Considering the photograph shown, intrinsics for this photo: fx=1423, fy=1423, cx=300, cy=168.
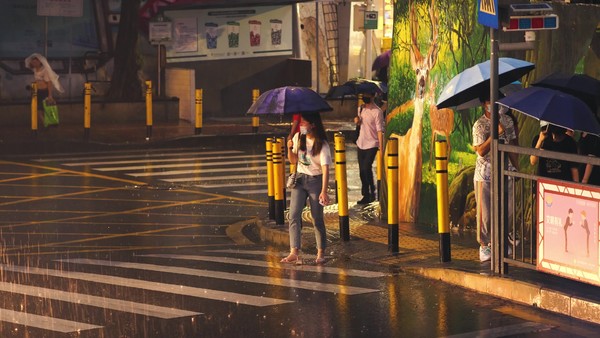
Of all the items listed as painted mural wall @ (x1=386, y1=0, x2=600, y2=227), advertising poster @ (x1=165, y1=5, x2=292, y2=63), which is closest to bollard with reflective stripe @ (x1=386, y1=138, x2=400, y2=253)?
painted mural wall @ (x1=386, y1=0, x2=600, y2=227)

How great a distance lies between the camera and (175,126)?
3384 cm

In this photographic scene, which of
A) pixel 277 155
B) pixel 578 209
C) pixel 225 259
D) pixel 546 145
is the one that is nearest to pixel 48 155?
pixel 277 155

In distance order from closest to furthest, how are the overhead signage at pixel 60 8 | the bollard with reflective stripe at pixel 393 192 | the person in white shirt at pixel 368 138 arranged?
the bollard with reflective stripe at pixel 393 192
the person in white shirt at pixel 368 138
the overhead signage at pixel 60 8

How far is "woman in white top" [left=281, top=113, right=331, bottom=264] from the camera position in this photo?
50.6 feet

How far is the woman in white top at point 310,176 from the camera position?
15.4 m

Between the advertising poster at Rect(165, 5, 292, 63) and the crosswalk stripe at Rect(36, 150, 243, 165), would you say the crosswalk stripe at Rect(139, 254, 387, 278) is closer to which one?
the crosswalk stripe at Rect(36, 150, 243, 165)

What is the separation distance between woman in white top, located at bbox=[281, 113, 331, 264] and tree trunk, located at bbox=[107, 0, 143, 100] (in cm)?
2044

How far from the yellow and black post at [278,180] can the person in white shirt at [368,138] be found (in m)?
2.52

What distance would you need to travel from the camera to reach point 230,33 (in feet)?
127

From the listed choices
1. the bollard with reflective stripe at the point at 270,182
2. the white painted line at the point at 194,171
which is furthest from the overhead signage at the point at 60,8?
the bollard with reflective stripe at the point at 270,182

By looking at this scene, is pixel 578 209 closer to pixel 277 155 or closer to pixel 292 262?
pixel 292 262

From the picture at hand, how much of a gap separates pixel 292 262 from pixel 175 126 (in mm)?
18641

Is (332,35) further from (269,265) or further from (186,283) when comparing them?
(186,283)

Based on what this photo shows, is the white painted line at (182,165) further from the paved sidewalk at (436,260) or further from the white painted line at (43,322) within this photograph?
the white painted line at (43,322)
